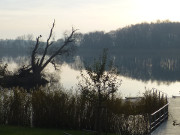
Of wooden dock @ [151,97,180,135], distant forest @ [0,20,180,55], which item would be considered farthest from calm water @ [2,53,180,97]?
distant forest @ [0,20,180,55]

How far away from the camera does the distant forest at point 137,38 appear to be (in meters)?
147

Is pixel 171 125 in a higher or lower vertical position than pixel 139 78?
lower

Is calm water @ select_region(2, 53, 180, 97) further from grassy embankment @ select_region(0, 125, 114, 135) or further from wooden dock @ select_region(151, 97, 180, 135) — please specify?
grassy embankment @ select_region(0, 125, 114, 135)

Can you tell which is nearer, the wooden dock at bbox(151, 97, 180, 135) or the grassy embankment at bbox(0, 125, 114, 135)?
the wooden dock at bbox(151, 97, 180, 135)

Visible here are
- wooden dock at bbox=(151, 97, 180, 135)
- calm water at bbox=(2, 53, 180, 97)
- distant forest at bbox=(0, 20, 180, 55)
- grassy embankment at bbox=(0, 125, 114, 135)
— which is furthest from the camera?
distant forest at bbox=(0, 20, 180, 55)

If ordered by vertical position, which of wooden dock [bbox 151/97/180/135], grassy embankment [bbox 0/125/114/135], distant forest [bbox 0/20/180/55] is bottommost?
grassy embankment [bbox 0/125/114/135]

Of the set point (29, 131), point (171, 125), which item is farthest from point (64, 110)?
point (171, 125)

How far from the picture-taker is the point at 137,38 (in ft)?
503

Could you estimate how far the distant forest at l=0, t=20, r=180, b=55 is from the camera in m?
147

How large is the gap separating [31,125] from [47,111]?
1096 mm

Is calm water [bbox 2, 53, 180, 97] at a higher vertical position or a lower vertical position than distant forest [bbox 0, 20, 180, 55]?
lower

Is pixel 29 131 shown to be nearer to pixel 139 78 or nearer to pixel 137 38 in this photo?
pixel 139 78

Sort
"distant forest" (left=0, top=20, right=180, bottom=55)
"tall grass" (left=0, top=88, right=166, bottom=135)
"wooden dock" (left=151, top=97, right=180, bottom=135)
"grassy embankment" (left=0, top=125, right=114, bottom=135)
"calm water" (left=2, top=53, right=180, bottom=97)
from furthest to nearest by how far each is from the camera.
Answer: "distant forest" (left=0, top=20, right=180, bottom=55) < "calm water" (left=2, top=53, right=180, bottom=97) < "tall grass" (left=0, top=88, right=166, bottom=135) < "grassy embankment" (left=0, top=125, right=114, bottom=135) < "wooden dock" (left=151, top=97, right=180, bottom=135)

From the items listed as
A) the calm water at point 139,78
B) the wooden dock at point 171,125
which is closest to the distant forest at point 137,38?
the calm water at point 139,78
